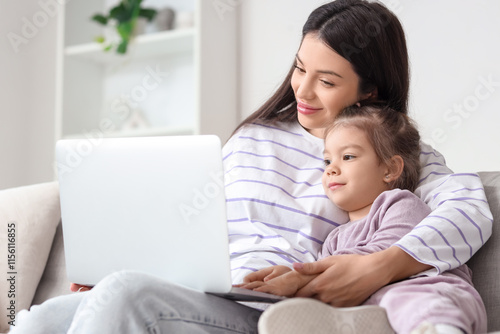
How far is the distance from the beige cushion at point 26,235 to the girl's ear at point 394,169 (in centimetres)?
105

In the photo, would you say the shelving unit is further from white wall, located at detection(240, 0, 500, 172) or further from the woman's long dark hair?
the woman's long dark hair

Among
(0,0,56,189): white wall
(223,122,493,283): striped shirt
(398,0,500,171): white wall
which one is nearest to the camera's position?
(223,122,493,283): striped shirt

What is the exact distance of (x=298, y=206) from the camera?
142cm

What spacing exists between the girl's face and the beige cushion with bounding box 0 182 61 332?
36.7 inches

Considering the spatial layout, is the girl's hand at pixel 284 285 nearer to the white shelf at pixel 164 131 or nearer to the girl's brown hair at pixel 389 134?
the girl's brown hair at pixel 389 134

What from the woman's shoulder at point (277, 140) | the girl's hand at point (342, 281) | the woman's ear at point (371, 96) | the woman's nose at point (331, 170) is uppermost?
the woman's ear at point (371, 96)

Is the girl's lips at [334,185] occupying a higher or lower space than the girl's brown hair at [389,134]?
lower

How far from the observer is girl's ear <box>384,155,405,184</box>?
1398mm

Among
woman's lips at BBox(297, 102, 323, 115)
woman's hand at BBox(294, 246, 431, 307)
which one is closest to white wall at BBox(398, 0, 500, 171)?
woman's lips at BBox(297, 102, 323, 115)

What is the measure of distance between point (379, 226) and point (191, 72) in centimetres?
188

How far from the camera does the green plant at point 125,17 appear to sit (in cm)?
298

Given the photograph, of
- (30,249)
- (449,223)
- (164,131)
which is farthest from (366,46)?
(164,131)

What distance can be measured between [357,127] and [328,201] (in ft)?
0.58

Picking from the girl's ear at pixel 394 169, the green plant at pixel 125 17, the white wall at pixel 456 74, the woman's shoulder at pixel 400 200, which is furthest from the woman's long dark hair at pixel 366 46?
the green plant at pixel 125 17
